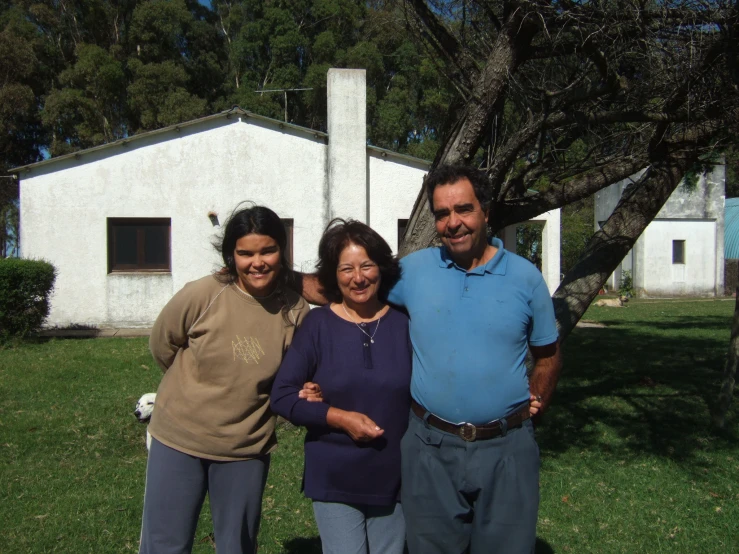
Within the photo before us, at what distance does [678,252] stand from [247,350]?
3047 cm

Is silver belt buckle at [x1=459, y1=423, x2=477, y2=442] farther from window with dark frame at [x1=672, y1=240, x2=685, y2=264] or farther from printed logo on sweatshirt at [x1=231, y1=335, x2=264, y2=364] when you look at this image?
window with dark frame at [x1=672, y1=240, x2=685, y2=264]

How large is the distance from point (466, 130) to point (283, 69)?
28479 mm

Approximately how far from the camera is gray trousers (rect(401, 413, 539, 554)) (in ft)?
8.37

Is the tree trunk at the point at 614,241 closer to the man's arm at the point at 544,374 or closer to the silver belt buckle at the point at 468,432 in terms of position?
the man's arm at the point at 544,374

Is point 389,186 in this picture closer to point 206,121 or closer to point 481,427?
point 206,121

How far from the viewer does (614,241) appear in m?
5.22

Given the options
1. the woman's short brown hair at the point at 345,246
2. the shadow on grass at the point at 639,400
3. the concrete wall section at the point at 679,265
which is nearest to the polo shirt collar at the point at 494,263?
the woman's short brown hair at the point at 345,246

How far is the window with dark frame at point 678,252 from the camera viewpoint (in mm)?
29734

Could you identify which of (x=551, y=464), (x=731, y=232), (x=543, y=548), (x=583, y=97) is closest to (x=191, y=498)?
(x=543, y=548)

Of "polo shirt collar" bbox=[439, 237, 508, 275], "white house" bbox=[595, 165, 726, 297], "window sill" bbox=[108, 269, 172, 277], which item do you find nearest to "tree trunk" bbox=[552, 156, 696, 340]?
"polo shirt collar" bbox=[439, 237, 508, 275]

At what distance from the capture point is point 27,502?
4805 mm

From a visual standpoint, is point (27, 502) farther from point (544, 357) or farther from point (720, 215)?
point (720, 215)

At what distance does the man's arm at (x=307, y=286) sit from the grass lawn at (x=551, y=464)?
1900 mm

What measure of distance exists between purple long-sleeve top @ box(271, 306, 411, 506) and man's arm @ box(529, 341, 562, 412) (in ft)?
1.76
